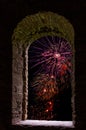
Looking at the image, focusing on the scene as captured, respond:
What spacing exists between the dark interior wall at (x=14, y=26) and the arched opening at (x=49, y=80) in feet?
33.9

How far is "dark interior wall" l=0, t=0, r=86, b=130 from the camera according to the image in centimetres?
471

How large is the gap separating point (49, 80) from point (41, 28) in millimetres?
11401

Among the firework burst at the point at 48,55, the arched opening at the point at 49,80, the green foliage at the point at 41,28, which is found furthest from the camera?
the arched opening at the point at 49,80

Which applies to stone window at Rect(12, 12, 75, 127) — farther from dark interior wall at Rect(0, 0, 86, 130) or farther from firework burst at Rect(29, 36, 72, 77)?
dark interior wall at Rect(0, 0, 86, 130)

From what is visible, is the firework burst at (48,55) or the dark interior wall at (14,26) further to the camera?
the firework burst at (48,55)

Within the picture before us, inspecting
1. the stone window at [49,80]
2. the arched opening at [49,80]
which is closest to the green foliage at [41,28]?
the stone window at [49,80]

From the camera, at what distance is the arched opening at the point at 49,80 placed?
15.9 meters

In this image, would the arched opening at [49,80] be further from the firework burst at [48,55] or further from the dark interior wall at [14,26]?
the dark interior wall at [14,26]

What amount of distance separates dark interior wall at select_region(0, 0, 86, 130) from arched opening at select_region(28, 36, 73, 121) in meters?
10.3

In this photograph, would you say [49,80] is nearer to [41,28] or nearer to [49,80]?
[49,80]

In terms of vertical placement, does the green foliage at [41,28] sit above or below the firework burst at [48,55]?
below
